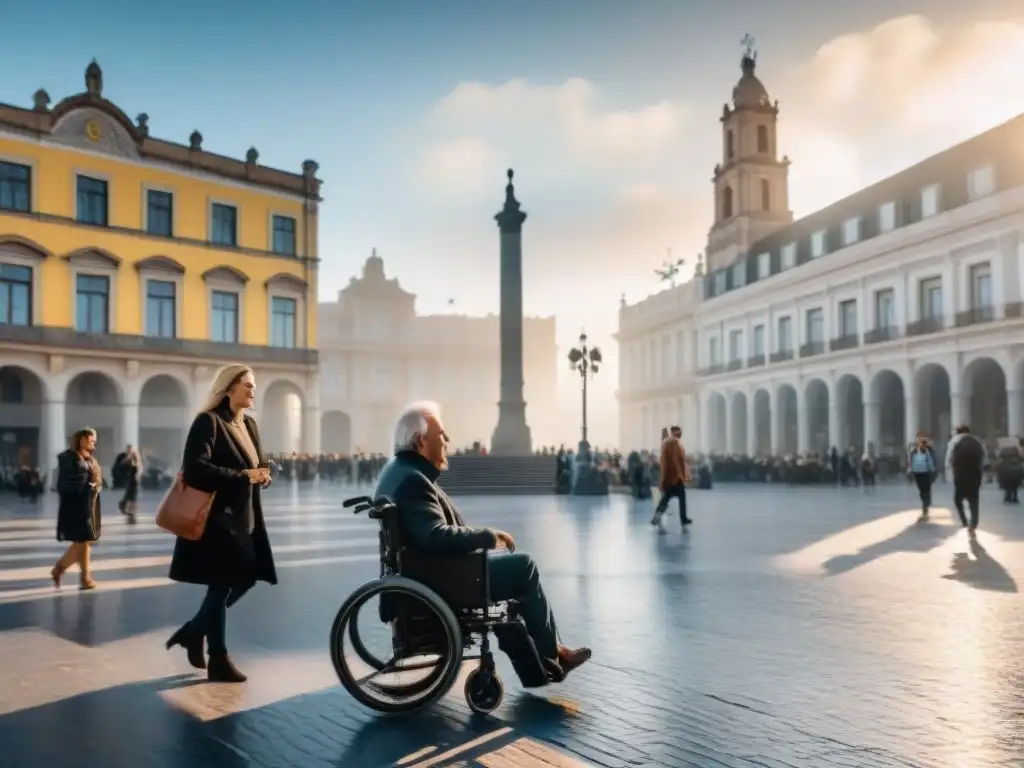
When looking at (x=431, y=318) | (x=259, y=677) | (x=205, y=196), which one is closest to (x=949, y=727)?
(x=259, y=677)

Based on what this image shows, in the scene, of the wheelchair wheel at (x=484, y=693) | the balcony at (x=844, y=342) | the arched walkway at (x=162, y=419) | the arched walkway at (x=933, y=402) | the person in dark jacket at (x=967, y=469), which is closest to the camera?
the wheelchair wheel at (x=484, y=693)

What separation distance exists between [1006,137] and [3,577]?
4363cm

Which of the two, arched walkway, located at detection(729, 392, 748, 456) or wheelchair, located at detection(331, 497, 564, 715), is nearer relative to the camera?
wheelchair, located at detection(331, 497, 564, 715)

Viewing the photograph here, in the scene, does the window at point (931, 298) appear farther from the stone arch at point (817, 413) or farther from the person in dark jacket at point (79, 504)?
the person in dark jacket at point (79, 504)

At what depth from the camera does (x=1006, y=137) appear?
146 ft

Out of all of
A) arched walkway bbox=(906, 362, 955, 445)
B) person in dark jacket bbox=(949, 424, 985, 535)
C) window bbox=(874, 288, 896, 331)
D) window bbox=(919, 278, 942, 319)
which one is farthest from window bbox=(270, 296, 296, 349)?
person in dark jacket bbox=(949, 424, 985, 535)

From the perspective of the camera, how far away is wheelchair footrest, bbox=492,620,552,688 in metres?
5.55

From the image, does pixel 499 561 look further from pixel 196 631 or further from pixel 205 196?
pixel 205 196

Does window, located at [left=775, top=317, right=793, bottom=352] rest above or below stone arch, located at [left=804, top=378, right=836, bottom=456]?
above

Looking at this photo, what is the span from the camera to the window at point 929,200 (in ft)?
155

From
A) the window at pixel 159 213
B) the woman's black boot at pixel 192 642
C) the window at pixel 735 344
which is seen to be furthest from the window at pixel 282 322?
the woman's black boot at pixel 192 642

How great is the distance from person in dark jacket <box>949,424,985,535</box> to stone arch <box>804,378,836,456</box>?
40081mm

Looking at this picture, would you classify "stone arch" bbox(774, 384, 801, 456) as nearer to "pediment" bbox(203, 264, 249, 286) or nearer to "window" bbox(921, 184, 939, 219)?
"window" bbox(921, 184, 939, 219)

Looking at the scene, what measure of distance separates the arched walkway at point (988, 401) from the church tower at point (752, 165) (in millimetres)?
23402
